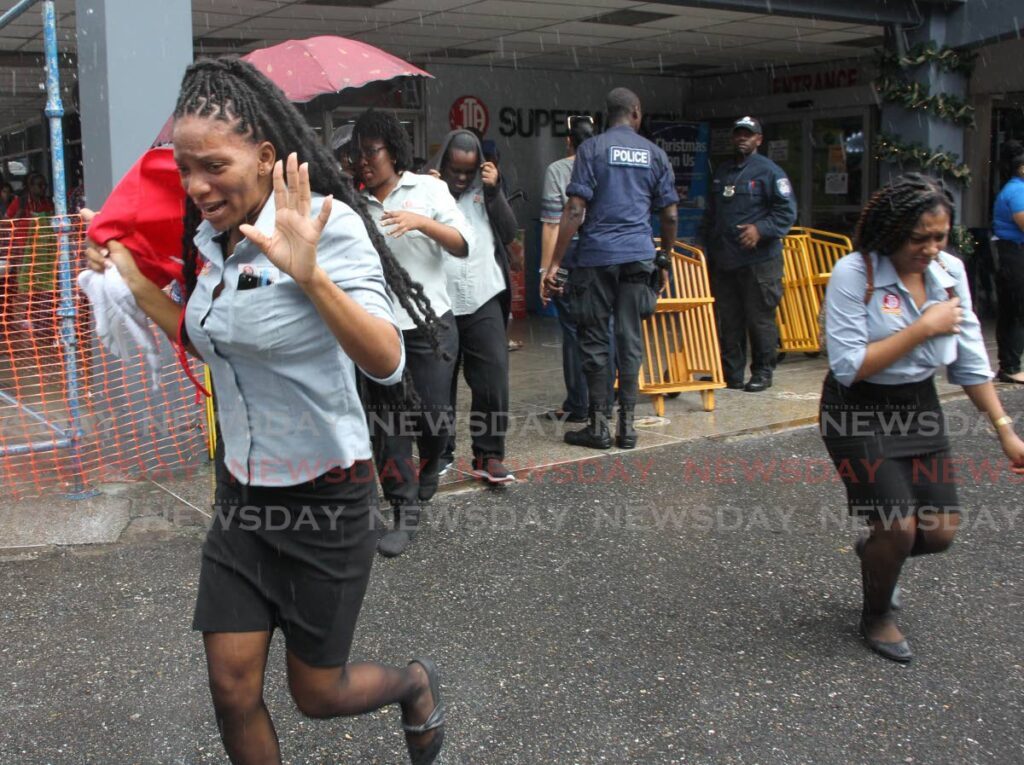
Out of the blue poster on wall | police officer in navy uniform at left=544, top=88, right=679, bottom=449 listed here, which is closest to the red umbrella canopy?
police officer in navy uniform at left=544, top=88, right=679, bottom=449

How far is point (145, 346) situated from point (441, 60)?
10626 mm

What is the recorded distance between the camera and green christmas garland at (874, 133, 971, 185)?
407 inches

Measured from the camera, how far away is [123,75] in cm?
582

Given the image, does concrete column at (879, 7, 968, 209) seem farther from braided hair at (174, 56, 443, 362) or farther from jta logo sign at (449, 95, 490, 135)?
braided hair at (174, 56, 443, 362)

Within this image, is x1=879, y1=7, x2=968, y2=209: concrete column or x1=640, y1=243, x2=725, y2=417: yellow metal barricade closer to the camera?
x1=640, y1=243, x2=725, y2=417: yellow metal barricade

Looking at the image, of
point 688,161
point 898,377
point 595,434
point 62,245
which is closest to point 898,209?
point 898,377

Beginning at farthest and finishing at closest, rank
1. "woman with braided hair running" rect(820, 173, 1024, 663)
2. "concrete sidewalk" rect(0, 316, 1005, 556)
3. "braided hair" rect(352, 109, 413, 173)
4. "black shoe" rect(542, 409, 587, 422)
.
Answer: "black shoe" rect(542, 409, 587, 422)
"concrete sidewalk" rect(0, 316, 1005, 556)
"braided hair" rect(352, 109, 413, 173)
"woman with braided hair running" rect(820, 173, 1024, 663)

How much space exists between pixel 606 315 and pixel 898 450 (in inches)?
123

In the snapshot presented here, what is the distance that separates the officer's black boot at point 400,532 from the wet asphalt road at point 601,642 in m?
0.06

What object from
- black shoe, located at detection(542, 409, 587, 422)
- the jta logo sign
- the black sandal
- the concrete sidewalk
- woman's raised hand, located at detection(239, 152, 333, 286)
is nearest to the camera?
woman's raised hand, located at detection(239, 152, 333, 286)

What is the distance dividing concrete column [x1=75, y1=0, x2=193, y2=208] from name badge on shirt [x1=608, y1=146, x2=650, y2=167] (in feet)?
7.97

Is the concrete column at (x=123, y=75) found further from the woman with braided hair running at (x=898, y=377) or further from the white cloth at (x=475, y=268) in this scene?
the woman with braided hair running at (x=898, y=377)

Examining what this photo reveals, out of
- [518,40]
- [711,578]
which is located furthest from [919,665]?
[518,40]

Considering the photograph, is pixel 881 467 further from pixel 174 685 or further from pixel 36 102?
pixel 36 102
